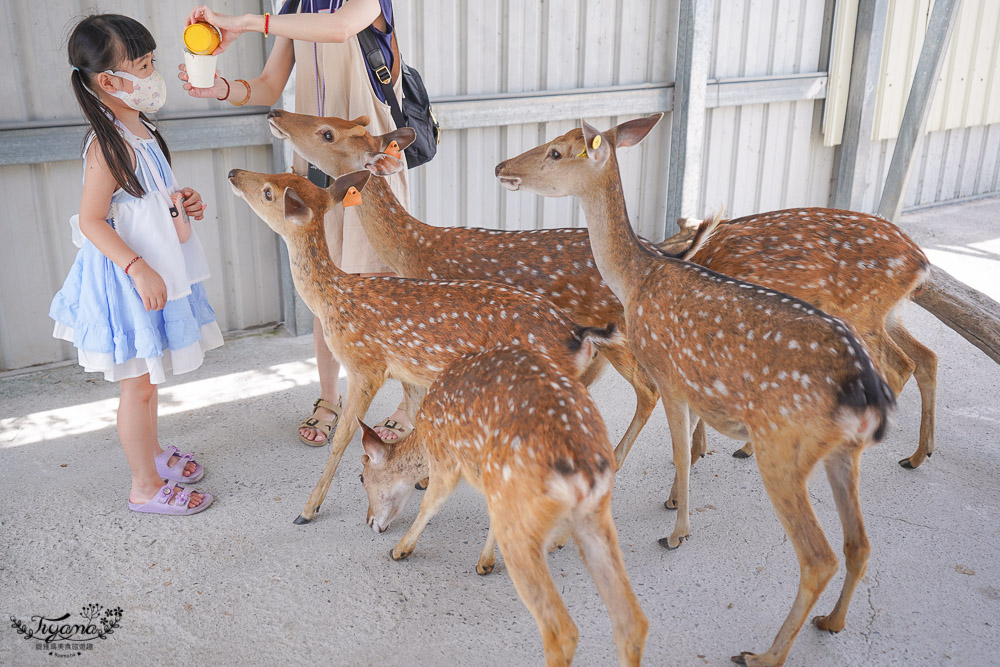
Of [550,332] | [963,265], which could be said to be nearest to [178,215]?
[550,332]

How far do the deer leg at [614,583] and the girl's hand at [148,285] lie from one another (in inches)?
63.9

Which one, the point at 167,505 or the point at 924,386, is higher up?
the point at 924,386

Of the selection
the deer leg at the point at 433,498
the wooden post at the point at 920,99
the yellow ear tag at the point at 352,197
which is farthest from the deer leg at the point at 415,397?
the wooden post at the point at 920,99

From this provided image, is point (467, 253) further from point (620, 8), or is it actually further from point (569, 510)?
point (620, 8)

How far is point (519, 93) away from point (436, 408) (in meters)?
3.46

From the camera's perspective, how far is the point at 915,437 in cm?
401

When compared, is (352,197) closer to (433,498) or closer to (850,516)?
(433,498)

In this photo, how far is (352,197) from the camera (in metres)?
3.27

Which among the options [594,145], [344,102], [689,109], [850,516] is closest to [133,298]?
[344,102]

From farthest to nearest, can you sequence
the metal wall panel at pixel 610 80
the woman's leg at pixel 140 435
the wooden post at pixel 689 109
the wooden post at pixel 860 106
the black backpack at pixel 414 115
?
Result: 1. the wooden post at pixel 860 106
2. the wooden post at pixel 689 109
3. the metal wall panel at pixel 610 80
4. the black backpack at pixel 414 115
5. the woman's leg at pixel 140 435

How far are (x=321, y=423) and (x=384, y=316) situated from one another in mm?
1054

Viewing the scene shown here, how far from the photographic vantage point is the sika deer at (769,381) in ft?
7.95

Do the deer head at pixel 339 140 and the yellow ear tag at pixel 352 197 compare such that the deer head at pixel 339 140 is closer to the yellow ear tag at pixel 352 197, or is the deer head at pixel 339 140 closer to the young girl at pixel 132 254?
the yellow ear tag at pixel 352 197

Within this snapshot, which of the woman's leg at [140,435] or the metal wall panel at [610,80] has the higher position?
the metal wall panel at [610,80]
